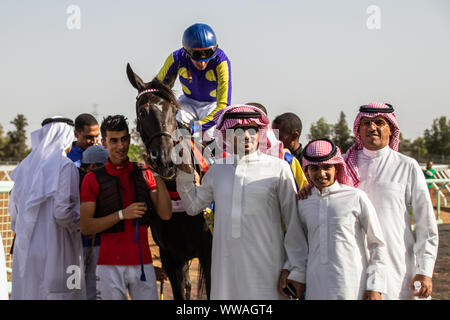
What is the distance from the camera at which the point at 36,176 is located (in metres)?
4.36

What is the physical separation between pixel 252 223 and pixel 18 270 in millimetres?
2413

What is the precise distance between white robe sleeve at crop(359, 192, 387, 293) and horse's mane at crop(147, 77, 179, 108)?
6.50 feet

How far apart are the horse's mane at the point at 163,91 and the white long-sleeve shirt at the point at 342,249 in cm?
174

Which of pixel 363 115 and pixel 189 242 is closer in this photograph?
pixel 363 115

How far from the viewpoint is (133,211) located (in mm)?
3748

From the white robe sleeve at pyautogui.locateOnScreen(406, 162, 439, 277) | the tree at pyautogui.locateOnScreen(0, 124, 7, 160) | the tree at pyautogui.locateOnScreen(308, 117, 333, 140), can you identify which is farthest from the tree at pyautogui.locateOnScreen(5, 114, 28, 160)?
the white robe sleeve at pyautogui.locateOnScreen(406, 162, 439, 277)

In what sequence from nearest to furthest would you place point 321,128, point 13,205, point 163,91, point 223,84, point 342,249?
point 342,249 → point 163,91 → point 13,205 → point 223,84 → point 321,128

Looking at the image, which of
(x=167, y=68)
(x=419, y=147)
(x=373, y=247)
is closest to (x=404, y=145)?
(x=419, y=147)

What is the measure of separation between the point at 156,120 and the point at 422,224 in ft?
7.81

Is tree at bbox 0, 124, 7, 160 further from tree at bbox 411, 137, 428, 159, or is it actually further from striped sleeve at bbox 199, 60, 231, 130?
striped sleeve at bbox 199, 60, 231, 130

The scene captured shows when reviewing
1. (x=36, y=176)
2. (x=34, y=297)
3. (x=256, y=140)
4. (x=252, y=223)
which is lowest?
(x=34, y=297)

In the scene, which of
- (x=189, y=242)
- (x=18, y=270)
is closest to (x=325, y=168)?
(x=189, y=242)

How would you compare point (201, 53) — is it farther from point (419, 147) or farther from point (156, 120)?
point (419, 147)
